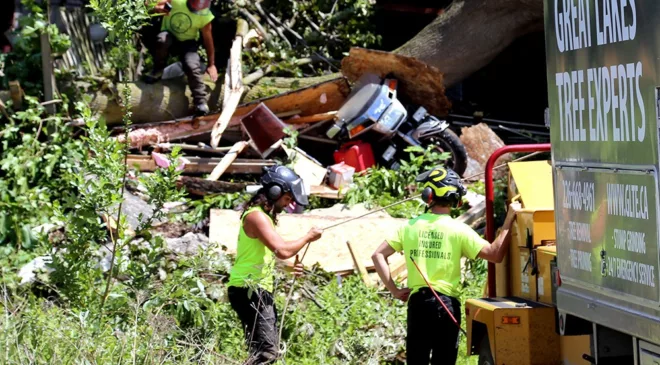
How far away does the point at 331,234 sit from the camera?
1000cm

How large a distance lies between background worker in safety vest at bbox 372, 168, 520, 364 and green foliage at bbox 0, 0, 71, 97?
7139mm

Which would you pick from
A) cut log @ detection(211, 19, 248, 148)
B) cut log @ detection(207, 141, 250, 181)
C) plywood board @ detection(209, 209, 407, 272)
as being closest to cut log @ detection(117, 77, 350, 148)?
cut log @ detection(211, 19, 248, 148)

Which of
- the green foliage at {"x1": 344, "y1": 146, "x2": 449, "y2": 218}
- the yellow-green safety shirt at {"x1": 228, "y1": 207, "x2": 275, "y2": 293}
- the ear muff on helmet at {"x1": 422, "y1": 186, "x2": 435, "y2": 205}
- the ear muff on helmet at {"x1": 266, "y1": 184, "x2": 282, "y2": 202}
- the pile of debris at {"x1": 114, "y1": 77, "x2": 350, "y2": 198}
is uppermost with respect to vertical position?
the pile of debris at {"x1": 114, "y1": 77, "x2": 350, "y2": 198}

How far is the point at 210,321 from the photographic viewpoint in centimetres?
758

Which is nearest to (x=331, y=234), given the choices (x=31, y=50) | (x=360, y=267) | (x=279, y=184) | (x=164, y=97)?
(x=360, y=267)

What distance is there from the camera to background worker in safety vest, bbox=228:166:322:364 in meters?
6.53

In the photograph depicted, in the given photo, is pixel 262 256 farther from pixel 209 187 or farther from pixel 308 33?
pixel 308 33

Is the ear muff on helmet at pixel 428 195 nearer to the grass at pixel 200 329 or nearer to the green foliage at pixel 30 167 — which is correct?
the grass at pixel 200 329

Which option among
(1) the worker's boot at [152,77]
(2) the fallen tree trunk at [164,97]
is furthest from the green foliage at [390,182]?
(1) the worker's boot at [152,77]

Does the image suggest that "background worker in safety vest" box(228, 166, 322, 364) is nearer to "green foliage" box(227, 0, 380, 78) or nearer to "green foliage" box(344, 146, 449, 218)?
"green foliage" box(344, 146, 449, 218)

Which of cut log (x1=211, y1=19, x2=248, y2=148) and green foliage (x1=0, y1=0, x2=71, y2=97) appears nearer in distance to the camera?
green foliage (x1=0, y1=0, x2=71, y2=97)

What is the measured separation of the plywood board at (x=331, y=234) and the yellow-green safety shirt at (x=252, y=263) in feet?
9.11

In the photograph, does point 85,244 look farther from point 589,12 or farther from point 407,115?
point 407,115

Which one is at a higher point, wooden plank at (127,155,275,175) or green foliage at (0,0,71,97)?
green foliage at (0,0,71,97)
